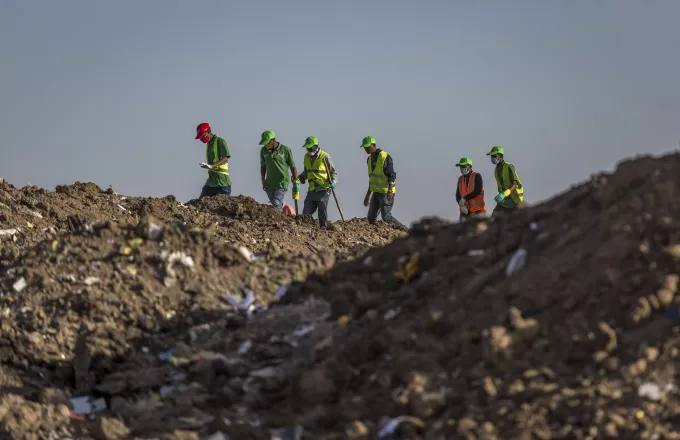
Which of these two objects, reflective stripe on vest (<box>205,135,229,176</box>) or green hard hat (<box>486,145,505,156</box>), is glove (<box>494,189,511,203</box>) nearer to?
green hard hat (<box>486,145,505,156</box>)

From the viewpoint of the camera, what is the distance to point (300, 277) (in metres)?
7.61

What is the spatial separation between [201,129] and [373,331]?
12744 mm

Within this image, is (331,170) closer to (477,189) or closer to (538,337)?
(477,189)

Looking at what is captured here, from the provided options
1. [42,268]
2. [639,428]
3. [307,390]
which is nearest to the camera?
[639,428]

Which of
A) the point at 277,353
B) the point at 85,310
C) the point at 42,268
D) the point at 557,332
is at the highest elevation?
the point at 42,268

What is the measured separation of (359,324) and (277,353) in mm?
558

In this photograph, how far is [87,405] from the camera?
20.8 ft

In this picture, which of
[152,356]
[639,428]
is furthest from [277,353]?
[639,428]

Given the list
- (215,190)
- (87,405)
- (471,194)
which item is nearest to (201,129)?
(215,190)

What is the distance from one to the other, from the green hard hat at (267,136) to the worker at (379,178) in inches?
69.1

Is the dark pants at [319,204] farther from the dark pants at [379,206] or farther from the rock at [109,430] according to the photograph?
the rock at [109,430]

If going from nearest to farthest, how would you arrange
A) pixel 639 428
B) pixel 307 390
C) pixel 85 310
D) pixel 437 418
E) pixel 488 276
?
pixel 639 428
pixel 437 418
pixel 307 390
pixel 488 276
pixel 85 310

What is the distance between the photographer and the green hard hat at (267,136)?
18.0 m

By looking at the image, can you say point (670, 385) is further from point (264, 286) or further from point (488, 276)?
point (264, 286)
